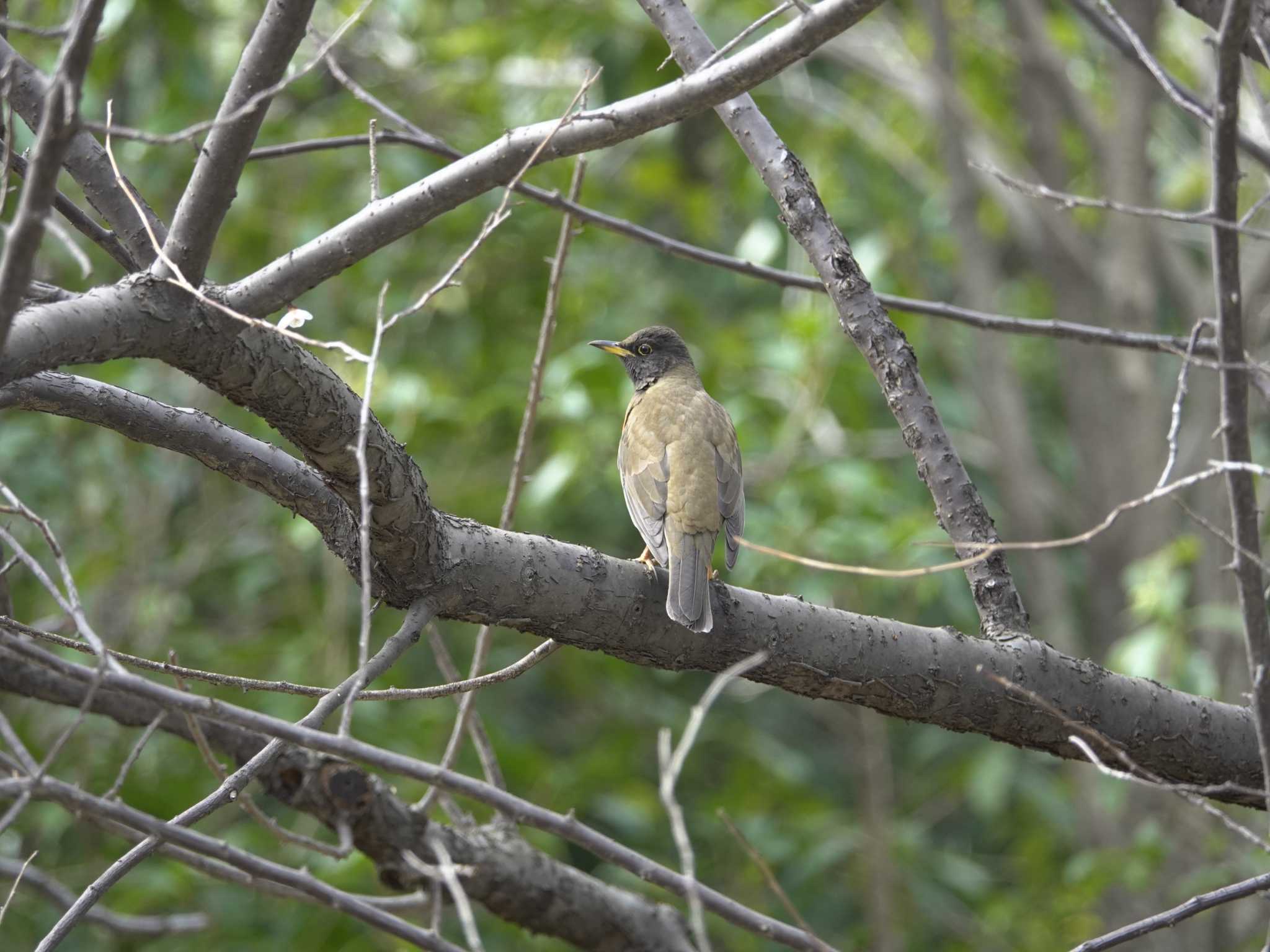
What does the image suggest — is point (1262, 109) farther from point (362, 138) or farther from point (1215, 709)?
point (362, 138)

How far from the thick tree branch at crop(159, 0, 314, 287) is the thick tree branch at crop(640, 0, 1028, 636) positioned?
1.50 metres

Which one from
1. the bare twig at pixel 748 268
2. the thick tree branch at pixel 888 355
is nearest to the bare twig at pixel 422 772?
the thick tree branch at pixel 888 355

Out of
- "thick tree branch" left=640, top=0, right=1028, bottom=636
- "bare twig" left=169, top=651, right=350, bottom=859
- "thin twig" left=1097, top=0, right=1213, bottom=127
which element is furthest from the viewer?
"thick tree branch" left=640, top=0, right=1028, bottom=636

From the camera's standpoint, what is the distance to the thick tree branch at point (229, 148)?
2225 millimetres

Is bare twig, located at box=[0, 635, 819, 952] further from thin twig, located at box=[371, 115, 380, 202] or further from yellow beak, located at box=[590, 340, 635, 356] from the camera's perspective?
yellow beak, located at box=[590, 340, 635, 356]

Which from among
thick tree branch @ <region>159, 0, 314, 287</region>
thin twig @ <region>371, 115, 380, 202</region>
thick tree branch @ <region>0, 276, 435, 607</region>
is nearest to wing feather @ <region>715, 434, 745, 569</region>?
thick tree branch @ <region>0, 276, 435, 607</region>

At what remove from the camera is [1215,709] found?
346 centimetres

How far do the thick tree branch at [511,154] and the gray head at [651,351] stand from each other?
3891 mm

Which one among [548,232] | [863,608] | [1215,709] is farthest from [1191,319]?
[1215,709]

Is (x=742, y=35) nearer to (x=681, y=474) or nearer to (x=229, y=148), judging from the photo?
(x=229, y=148)

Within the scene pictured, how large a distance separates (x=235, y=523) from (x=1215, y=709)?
6.04 meters

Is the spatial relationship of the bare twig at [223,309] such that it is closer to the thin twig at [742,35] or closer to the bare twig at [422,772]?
the bare twig at [422,772]

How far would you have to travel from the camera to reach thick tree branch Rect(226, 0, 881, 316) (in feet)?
7.63

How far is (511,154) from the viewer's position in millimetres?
2420
